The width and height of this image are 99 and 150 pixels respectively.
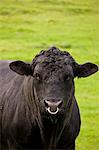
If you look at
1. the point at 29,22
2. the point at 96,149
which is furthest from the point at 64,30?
the point at 96,149

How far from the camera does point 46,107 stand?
1265 cm

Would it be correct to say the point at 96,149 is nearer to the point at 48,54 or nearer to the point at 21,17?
the point at 48,54

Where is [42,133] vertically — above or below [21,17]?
below

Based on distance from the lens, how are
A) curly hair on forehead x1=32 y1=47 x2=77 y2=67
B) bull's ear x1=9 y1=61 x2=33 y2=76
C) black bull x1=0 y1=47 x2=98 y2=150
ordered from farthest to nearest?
1. bull's ear x1=9 y1=61 x2=33 y2=76
2. curly hair on forehead x1=32 y1=47 x2=77 y2=67
3. black bull x1=0 y1=47 x2=98 y2=150

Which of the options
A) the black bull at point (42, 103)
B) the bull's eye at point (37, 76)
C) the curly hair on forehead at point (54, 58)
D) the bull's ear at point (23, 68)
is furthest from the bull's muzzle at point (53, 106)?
the bull's ear at point (23, 68)

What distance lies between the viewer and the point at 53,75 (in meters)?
12.8

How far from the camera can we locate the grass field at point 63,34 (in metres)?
27.5

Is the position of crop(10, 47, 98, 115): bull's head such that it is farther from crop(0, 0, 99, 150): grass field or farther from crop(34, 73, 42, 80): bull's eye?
crop(0, 0, 99, 150): grass field

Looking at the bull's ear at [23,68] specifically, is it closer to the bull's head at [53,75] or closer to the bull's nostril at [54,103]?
the bull's head at [53,75]

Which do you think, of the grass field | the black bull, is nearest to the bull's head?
the black bull

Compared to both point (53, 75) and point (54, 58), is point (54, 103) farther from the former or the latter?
point (54, 58)

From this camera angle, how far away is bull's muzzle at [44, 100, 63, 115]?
1244 centimetres

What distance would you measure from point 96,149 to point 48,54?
305 inches

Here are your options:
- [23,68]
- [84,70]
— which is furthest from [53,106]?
[84,70]
